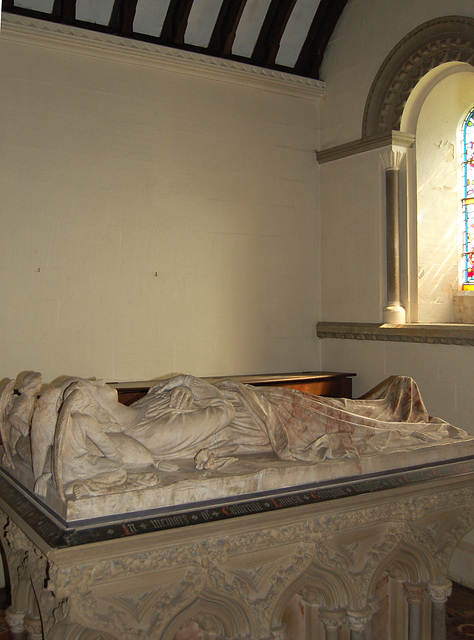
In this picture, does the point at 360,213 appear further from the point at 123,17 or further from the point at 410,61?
the point at 123,17

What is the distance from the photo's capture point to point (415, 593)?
3.33m

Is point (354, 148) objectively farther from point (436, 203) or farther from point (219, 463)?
point (219, 463)

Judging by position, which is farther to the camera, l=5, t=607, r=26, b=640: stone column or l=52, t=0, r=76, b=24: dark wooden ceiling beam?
l=52, t=0, r=76, b=24: dark wooden ceiling beam

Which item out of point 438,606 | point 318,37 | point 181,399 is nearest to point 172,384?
point 181,399

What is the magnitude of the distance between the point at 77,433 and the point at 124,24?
4.15 meters

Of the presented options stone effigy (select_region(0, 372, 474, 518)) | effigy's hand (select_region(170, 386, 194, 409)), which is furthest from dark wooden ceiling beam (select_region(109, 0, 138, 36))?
effigy's hand (select_region(170, 386, 194, 409))

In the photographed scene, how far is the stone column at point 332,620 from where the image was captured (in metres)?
3.02

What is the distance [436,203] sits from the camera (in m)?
6.05

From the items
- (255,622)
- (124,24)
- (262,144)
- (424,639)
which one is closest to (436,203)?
(262,144)

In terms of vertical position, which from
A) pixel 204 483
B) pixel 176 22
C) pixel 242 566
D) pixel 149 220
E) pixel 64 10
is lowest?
pixel 242 566

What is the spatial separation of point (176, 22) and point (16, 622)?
15.8ft

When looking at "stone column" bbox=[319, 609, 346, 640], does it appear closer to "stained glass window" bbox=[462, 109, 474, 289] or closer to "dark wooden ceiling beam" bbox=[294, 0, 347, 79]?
"stained glass window" bbox=[462, 109, 474, 289]

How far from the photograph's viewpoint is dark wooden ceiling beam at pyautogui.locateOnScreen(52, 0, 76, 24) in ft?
17.4

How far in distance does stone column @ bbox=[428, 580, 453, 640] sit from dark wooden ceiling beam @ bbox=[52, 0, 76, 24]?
4.79m
